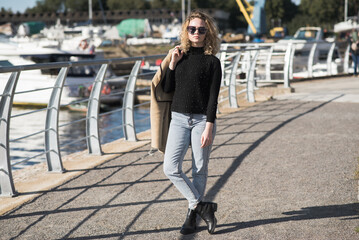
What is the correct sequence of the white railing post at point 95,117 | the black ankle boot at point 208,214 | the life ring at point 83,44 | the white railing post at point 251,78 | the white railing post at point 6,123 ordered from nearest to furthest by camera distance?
1. the black ankle boot at point 208,214
2. the white railing post at point 6,123
3. the white railing post at point 95,117
4. the white railing post at point 251,78
5. the life ring at point 83,44

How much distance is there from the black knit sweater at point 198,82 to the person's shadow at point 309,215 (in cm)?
88

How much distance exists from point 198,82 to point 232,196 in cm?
150

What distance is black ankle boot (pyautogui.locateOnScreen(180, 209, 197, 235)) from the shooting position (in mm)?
4289

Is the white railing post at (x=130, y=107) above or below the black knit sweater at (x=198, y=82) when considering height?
below

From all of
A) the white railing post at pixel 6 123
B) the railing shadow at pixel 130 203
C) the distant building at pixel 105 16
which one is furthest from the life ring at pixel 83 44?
the distant building at pixel 105 16

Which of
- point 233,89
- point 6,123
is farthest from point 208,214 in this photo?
point 233,89

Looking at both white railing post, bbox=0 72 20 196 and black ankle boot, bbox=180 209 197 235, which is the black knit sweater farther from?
white railing post, bbox=0 72 20 196

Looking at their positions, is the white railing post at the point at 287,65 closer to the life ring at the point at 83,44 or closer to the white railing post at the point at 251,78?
the white railing post at the point at 251,78

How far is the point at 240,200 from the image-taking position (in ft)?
16.8

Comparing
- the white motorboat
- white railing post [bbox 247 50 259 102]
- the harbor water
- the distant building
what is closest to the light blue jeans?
white railing post [bbox 247 50 259 102]

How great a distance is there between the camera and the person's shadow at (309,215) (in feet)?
14.6

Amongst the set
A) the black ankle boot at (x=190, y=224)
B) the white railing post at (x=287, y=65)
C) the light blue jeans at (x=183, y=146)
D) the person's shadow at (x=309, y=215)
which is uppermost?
the light blue jeans at (x=183, y=146)

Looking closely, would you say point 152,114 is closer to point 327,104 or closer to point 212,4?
point 327,104

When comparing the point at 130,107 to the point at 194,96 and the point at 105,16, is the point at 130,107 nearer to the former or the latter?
the point at 194,96
